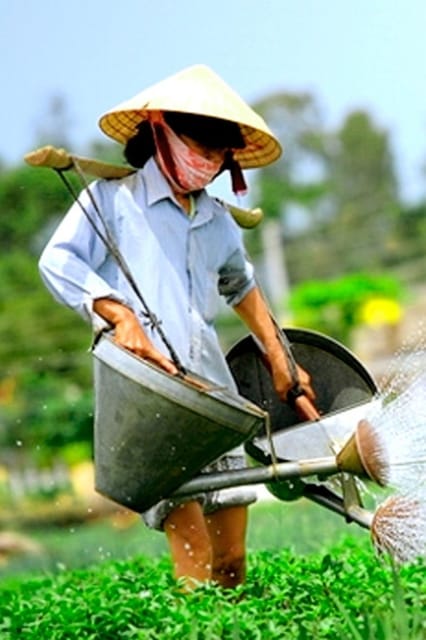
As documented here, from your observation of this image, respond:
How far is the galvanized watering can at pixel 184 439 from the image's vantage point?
14.4ft

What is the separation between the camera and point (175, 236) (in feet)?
15.9

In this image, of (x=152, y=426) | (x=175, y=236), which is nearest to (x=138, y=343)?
(x=152, y=426)

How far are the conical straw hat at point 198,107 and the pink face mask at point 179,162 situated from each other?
76mm

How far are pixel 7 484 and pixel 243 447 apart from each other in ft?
61.6

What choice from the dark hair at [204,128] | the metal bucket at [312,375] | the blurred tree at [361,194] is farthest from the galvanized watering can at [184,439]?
the blurred tree at [361,194]

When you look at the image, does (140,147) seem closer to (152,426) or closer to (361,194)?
(152,426)

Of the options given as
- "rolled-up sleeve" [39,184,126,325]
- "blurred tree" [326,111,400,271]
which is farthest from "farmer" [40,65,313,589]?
"blurred tree" [326,111,400,271]

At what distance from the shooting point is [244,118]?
→ 186 inches

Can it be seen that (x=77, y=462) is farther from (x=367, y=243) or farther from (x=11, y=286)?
(x=367, y=243)

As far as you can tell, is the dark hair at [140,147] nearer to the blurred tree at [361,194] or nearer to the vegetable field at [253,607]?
the vegetable field at [253,607]

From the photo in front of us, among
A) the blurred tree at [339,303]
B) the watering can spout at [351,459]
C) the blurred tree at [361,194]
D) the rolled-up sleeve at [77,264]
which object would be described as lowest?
the blurred tree at [361,194]

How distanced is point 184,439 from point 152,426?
9 cm

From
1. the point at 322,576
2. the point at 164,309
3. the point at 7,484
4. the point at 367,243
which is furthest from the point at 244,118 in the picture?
the point at 367,243

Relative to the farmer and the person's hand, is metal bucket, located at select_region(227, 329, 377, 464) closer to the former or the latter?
the farmer
